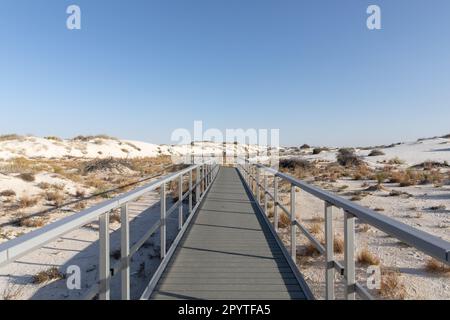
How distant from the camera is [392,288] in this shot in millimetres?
4078

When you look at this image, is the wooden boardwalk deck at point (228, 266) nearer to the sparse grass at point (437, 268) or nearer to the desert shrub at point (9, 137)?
the sparse grass at point (437, 268)

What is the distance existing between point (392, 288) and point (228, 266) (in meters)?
2.11

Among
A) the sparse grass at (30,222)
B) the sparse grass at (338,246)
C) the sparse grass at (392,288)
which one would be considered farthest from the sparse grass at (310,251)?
the sparse grass at (30,222)

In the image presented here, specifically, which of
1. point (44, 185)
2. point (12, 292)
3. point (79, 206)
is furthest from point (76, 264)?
point (44, 185)

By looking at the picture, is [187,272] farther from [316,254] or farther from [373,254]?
[373,254]

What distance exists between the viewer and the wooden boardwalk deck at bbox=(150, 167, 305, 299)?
3.21 m

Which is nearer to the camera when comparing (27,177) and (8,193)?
(8,193)

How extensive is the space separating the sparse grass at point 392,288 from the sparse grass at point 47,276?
4597mm

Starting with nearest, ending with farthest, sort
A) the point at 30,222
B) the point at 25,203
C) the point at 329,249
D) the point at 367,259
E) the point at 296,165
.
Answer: the point at 329,249, the point at 367,259, the point at 30,222, the point at 25,203, the point at 296,165

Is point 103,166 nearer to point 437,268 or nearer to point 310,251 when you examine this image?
point 310,251

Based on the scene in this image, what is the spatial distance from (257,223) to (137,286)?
2566mm

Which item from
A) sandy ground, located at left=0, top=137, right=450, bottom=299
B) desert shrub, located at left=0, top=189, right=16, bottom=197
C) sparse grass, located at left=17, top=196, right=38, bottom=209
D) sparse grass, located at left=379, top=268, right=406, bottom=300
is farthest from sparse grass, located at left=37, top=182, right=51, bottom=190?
sparse grass, located at left=379, top=268, right=406, bottom=300

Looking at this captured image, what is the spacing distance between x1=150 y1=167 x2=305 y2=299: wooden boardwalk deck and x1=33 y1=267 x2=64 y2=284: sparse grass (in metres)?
2.00

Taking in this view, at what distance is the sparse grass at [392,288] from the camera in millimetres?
3980
